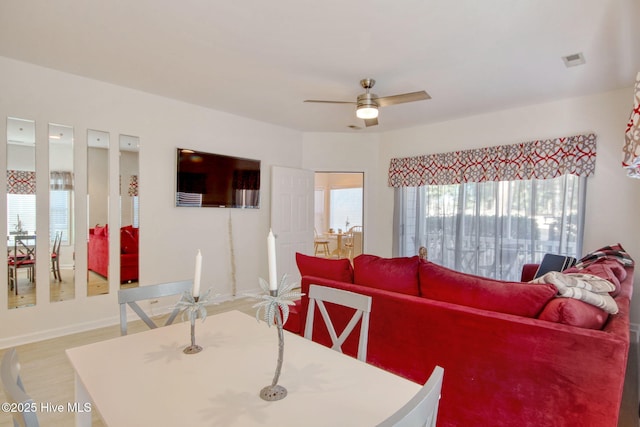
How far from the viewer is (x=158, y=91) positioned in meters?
3.73

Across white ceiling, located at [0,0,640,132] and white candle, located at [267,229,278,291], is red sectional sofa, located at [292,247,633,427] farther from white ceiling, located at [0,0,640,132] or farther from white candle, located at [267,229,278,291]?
white ceiling, located at [0,0,640,132]

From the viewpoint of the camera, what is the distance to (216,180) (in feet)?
14.4

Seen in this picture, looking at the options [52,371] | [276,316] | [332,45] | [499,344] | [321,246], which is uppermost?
[332,45]

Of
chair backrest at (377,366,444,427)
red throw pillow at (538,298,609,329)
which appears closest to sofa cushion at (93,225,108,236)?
chair backrest at (377,366,444,427)

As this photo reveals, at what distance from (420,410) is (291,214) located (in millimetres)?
4642

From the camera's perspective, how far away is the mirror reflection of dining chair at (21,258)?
3000 millimetres

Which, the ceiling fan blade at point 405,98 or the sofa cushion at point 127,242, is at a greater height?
the ceiling fan blade at point 405,98

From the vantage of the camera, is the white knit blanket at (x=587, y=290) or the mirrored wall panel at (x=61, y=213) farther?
the mirrored wall panel at (x=61, y=213)

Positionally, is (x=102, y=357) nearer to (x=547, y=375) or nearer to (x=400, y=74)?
(x=547, y=375)

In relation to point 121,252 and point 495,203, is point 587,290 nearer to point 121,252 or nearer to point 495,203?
point 495,203

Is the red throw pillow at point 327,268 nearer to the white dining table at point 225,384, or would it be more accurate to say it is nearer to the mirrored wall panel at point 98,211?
the white dining table at point 225,384

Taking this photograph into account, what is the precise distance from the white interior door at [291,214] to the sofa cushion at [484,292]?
3.24 metres

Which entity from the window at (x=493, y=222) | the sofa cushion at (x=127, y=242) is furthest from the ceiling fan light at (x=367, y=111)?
the sofa cushion at (x=127, y=242)

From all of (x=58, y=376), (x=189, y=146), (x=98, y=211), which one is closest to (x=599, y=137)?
(x=189, y=146)
